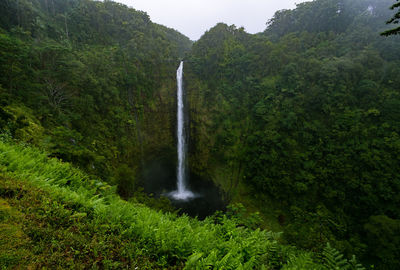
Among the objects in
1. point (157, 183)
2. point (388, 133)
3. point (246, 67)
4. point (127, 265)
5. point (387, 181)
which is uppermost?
point (246, 67)

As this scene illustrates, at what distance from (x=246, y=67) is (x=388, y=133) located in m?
18.1

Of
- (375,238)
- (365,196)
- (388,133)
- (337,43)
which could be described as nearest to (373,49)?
(337,43)

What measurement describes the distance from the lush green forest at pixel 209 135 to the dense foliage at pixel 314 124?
15 cm

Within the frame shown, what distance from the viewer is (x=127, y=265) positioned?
192 centimetres

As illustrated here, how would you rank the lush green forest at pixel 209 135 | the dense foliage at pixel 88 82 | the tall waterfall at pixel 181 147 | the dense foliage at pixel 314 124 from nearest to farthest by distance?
the lush green forest at pixel 209 135
the dense foliage at pixel 88 82
the dense foliage at pixel 314 124
the tall waterfall at pixel 181 147

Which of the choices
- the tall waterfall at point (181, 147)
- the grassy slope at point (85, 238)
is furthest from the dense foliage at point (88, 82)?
the grassy slope at point (85, 238)

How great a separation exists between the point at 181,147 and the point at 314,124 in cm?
1750

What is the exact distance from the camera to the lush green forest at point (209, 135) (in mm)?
2346

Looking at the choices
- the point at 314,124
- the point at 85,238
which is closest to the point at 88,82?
the point at 85,238

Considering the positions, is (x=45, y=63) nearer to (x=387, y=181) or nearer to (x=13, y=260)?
(x=13, y=260)

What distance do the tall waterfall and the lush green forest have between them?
1.23m

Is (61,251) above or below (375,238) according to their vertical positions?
above

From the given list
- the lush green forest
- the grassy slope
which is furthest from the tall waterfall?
the grassy slope

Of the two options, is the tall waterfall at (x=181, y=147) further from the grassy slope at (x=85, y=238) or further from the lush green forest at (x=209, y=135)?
the grassy slope at (x=85, y=238)
